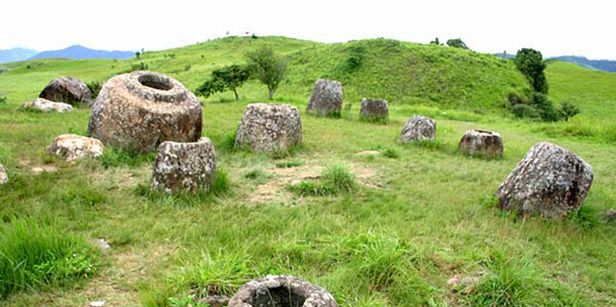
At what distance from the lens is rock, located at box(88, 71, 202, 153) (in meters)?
9.57

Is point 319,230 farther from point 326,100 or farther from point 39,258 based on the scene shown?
point 326,100

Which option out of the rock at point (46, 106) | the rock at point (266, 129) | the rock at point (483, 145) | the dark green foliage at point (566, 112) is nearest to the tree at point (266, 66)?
the rock at point (46, 106)

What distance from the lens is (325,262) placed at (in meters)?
4.88

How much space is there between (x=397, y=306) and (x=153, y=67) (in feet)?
181

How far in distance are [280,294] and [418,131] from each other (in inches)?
409

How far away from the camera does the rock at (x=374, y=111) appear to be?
61.5ft

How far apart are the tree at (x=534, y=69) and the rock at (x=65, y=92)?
121 feet

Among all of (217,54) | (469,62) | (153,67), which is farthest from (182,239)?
(217,54)

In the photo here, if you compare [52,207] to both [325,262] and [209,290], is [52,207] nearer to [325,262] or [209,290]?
[209,290]

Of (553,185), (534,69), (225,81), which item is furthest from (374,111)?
A: (534,69)

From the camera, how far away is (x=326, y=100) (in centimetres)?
1952

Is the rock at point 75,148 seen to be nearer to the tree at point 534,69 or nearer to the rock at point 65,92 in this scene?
the rock at point 65,92

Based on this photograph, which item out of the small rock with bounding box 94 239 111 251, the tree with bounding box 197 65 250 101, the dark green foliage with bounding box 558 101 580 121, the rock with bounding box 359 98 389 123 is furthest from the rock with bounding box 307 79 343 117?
the dark green foliage with bounding box 558 101 580 121

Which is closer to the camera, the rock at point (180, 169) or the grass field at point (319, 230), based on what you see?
the grass field at point (319, 230)
